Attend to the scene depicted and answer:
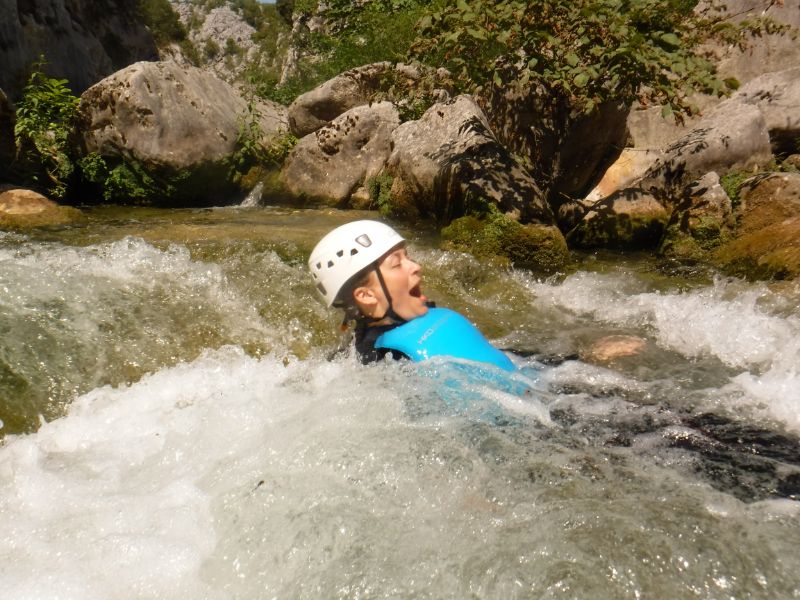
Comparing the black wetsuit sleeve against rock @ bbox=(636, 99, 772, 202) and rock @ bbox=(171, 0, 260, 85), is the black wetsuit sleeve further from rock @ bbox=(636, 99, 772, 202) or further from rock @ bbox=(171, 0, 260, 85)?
rock @ bbox=(171, 0, 260, 85)

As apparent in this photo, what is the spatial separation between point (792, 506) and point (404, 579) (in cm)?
131

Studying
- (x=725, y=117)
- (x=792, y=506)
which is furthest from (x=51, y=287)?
(x=725, y=117)

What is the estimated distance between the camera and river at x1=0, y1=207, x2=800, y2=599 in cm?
210

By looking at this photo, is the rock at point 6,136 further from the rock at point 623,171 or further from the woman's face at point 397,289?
the rock at point 623,171

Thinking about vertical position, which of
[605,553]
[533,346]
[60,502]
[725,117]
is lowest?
[533,346]

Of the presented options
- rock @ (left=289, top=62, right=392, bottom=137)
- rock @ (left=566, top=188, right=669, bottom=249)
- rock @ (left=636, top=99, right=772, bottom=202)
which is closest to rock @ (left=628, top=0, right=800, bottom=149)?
rock @ (left=636, top=99, right=772, bottom=202)

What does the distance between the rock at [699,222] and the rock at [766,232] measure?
14 centimetres

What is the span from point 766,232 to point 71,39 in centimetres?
1537

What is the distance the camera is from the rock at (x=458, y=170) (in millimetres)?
6652

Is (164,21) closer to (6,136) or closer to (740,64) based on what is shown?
(6,136)

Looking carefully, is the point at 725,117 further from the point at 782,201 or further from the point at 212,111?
the point at 212,111

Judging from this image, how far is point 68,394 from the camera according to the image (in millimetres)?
3900

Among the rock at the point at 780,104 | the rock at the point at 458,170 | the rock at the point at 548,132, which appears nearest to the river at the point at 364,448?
the rock at the point at 458,170

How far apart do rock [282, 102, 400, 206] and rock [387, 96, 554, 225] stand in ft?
3.86
